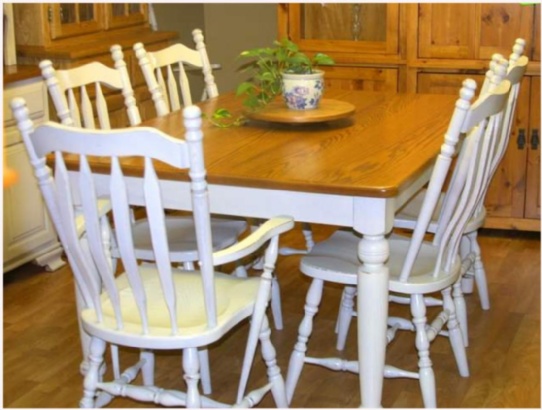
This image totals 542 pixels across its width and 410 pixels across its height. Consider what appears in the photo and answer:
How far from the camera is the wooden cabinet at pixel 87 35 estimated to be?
3793 mm

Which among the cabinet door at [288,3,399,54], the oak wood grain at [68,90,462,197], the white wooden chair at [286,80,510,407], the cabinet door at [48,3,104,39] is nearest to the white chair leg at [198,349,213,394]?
the white wooden chair at [286,80,510,407]

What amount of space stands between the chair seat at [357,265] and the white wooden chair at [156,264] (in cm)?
24

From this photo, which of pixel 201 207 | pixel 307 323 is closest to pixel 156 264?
pixel 201 207

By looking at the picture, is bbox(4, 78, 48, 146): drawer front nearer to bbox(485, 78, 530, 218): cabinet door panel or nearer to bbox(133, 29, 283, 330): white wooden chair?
bbox(133, 29, 283, 330): white wooden chair

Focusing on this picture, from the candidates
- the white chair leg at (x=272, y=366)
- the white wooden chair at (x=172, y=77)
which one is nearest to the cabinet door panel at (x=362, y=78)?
the white wooden chair at (x=172, y=77)

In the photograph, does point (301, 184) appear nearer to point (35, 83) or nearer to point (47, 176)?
point (47, 176)

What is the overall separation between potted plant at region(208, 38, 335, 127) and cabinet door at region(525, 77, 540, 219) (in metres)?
1.43

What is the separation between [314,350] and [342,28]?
1.71 metres

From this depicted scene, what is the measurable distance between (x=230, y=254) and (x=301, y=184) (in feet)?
0.84

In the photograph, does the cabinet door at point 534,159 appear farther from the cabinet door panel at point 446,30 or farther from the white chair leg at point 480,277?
the white chair leg at point 480,277

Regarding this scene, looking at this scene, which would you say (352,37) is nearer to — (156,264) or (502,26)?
(502,26)

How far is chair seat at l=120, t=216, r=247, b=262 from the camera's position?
2.66 meters

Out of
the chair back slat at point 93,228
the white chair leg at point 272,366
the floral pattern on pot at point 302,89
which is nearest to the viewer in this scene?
the chair back slat at point 93,228

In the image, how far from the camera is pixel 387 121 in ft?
9.33
